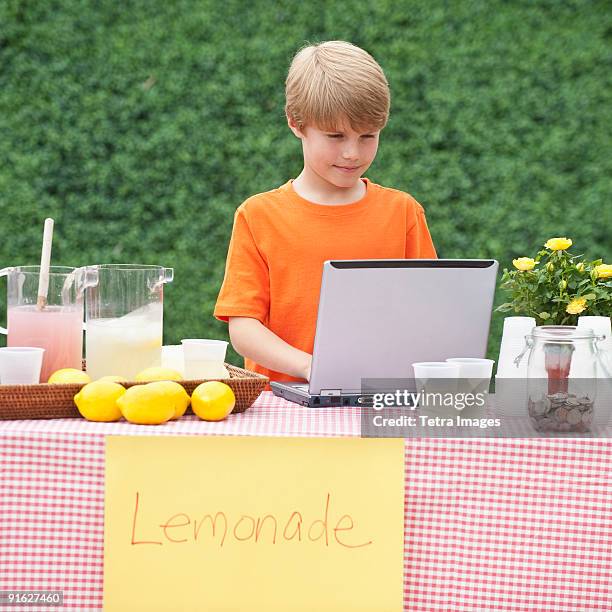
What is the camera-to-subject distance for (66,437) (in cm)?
137

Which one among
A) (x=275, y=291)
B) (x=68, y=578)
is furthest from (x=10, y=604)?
(x=275, y=291)

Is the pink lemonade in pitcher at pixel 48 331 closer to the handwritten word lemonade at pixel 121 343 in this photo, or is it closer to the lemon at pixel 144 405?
the handwritten word lemonade at pixel 121 343

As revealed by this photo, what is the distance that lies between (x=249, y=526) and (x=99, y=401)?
303 mm

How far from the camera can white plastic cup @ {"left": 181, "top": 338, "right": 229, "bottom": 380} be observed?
1.66 meters

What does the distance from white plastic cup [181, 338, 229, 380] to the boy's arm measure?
11.6 inches

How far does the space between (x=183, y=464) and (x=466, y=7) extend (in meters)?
3.31

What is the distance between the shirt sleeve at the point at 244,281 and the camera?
2.14 metres

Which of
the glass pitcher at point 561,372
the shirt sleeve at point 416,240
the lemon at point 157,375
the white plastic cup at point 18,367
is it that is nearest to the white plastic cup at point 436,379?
the glass pitcher at point 561,372

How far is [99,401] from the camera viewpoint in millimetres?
1445

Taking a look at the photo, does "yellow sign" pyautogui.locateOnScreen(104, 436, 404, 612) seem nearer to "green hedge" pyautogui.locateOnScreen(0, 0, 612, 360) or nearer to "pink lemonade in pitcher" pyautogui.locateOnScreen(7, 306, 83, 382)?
"pink lemonade in pitcher" pyautogui.locateOnScreen(7, 306, 83, 382)

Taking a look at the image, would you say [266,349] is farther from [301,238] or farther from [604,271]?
[604,271]

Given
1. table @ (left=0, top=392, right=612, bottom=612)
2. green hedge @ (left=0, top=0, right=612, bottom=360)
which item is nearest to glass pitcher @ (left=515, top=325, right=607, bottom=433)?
table @ (left=0, top=392, right=612, bottom=612)

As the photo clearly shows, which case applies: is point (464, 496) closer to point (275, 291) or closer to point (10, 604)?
point (10, 604)

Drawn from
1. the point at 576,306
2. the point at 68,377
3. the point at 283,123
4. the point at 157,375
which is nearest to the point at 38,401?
the point at 68,377
